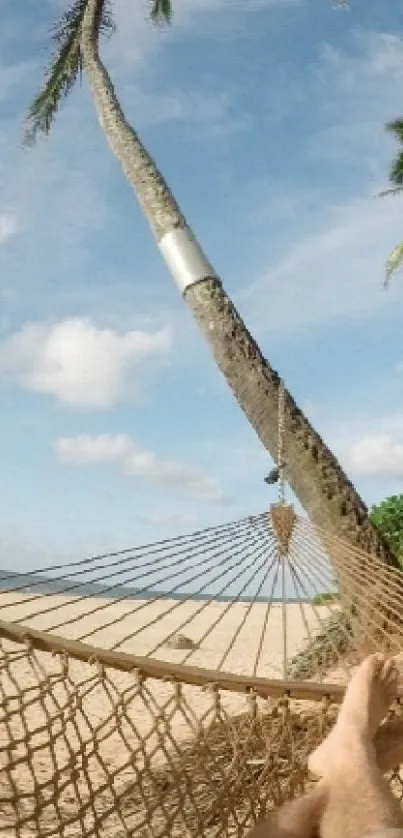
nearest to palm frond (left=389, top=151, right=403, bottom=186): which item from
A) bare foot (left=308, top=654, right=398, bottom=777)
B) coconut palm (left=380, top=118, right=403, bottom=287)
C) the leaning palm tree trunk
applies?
coconut palm (left=380, top=118, right=403, bottom=287)

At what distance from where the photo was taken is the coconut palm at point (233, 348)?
430 cm

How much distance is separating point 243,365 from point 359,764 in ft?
10.8

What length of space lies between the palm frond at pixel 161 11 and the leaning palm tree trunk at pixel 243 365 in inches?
76.8

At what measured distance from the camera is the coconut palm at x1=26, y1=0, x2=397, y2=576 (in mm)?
4305

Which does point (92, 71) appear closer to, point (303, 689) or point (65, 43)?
point (65, 43)

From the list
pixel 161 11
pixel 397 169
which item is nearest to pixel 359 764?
pixel 161 11

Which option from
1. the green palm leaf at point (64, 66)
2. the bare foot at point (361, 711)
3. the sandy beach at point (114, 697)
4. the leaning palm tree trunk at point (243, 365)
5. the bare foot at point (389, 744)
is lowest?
the bare foot at point (389, 744)

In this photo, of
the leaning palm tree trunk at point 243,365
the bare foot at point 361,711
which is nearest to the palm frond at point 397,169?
the leaning palm tree trunk at point 243,365

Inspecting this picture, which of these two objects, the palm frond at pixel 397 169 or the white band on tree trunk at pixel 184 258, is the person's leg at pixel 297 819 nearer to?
the white band on tree trunk at pixel 184 258

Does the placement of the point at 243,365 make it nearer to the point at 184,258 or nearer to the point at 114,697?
the point at 184,258

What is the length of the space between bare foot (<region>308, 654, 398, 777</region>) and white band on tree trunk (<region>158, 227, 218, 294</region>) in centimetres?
341

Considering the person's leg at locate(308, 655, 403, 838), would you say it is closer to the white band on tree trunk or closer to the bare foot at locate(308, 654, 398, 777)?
the bare foot at locate(308, 654, 398, 777)

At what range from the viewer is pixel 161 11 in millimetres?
7426

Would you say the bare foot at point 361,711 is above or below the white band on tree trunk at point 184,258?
below
